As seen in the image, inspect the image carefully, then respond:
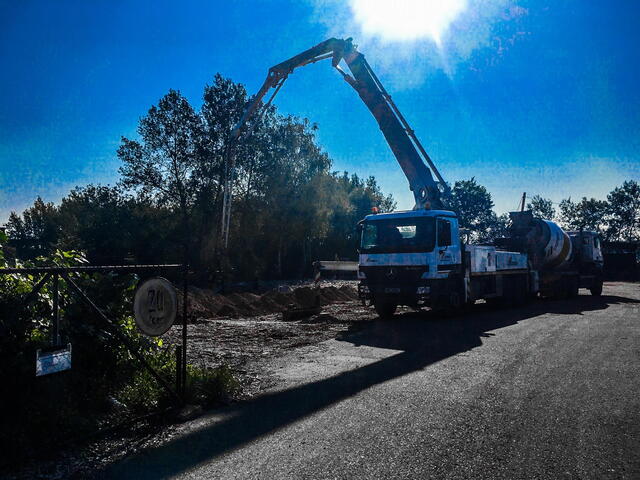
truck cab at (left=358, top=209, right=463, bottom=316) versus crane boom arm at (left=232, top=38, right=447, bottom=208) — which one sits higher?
crane boom arm at (left=232, top=38, right=447, bottom=208)

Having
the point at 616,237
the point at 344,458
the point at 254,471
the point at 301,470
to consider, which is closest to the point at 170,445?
the point at 254,471

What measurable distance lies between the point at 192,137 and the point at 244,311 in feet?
73.7

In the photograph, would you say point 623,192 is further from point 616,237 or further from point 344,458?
point 344,458

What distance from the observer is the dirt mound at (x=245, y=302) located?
1448 cm

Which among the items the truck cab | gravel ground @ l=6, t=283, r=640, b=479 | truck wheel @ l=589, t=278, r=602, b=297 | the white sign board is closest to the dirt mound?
the truck cab

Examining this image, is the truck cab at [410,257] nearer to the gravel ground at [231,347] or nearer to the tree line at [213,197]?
the gravel ground at [231,347]

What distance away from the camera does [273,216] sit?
35750mm

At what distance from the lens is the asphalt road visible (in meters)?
3.71

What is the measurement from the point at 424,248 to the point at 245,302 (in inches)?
266

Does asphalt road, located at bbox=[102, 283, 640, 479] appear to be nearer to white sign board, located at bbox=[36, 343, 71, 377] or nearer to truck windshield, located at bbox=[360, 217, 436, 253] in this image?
white sign board, located at bbox=[36, 343, 71, 377]

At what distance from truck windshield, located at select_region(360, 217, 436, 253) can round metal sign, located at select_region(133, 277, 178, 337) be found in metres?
8.57

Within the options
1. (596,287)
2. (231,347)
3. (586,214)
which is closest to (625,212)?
(586,214)

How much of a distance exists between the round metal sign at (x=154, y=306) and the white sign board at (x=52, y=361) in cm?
72

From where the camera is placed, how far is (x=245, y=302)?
53.4 ft
